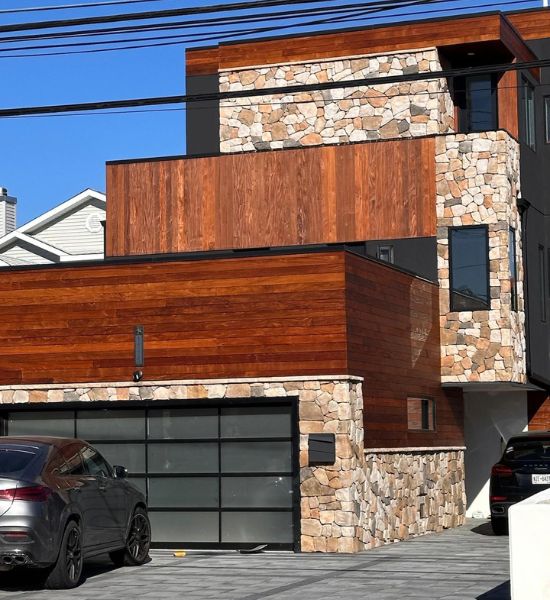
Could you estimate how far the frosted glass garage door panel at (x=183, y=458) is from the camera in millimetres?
20328

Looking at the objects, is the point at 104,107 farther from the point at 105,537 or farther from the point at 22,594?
the point at 22,594

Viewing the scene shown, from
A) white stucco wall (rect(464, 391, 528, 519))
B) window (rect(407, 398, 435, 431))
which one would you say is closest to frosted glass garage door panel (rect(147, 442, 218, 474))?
window (rect(407, 398, 435, 431))

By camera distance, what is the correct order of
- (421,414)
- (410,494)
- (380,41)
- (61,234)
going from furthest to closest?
1. (61,234)
2. (380,41)
3. (421,414)
4. (410,494)

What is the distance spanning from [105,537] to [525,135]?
1470 cm

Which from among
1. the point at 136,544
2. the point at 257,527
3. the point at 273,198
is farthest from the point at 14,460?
the point at 273,198

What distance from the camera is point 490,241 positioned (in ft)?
81.0

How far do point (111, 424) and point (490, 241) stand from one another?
8.13 meters

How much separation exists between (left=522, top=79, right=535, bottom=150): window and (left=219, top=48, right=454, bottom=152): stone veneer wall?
166 centimetres

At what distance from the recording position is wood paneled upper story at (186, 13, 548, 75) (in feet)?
85.1

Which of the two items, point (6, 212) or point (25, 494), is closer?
point (25, 494)

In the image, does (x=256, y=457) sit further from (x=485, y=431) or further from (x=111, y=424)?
(x=485, y=431)

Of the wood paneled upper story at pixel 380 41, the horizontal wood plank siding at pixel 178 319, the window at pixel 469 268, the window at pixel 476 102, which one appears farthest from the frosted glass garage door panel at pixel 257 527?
the wood paneled upper story at pixel 380 41

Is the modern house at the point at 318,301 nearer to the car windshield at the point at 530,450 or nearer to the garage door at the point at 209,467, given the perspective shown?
the garage door at the point at 209,467

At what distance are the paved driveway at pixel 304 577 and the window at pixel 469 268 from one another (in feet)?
19.1
